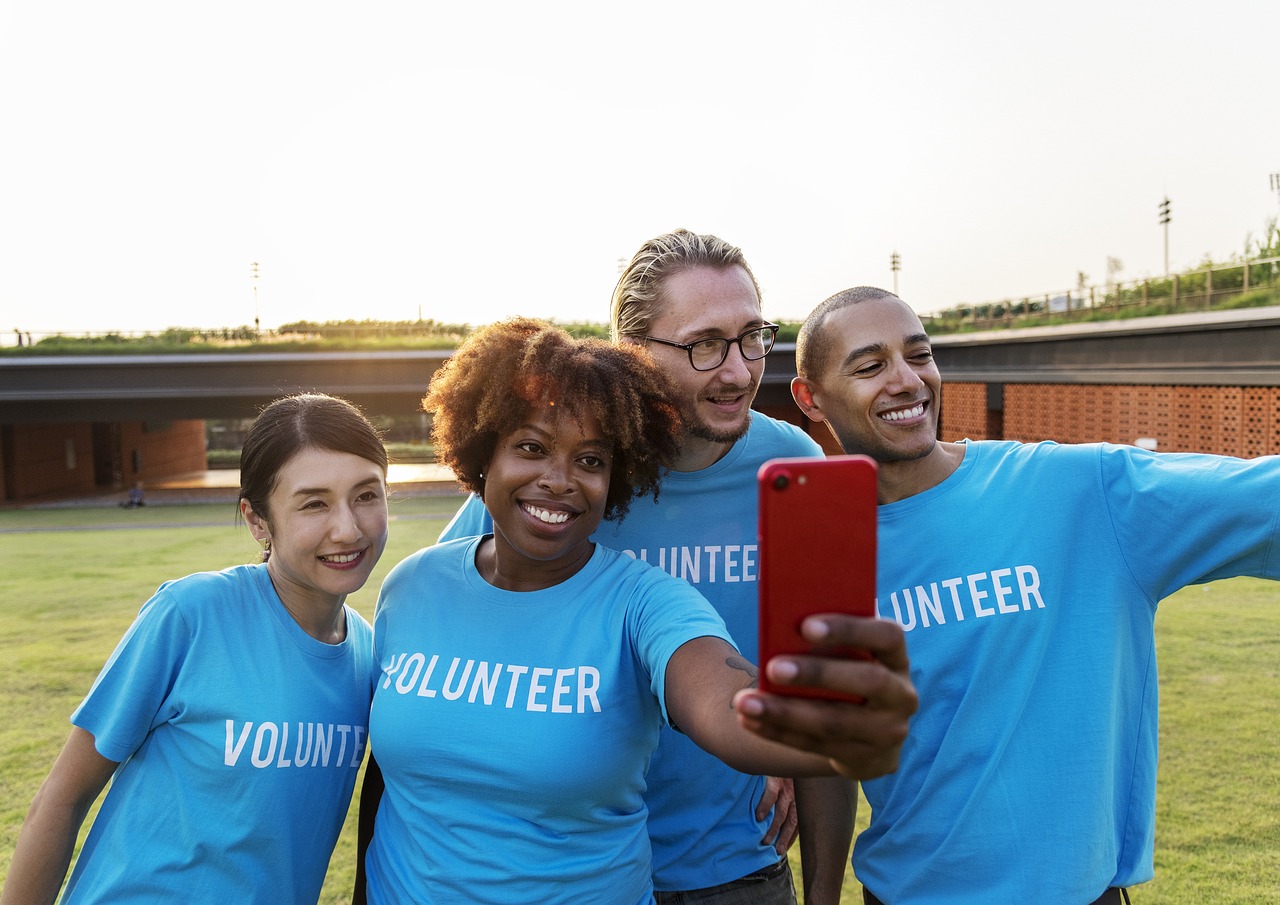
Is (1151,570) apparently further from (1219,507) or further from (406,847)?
(406,847)

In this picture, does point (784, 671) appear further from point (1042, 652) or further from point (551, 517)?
point (1042, 652)

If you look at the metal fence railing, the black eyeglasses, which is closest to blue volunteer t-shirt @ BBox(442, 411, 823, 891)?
the black eyeglasses

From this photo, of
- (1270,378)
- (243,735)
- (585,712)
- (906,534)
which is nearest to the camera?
(585,712)

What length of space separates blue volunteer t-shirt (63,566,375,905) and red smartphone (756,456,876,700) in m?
1.51

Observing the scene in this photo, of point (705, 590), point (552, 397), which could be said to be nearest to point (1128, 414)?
point (705, 590)

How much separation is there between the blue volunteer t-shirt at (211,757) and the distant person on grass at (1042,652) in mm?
1487

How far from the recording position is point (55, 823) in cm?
204

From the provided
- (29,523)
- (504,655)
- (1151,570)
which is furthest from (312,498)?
(29,523)

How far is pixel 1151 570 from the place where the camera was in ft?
6.89

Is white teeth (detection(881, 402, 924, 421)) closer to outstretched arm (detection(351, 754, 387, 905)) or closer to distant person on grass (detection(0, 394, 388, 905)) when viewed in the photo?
distant person on grass (detection(0, 394, 388, 905))

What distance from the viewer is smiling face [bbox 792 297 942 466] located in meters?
2.34

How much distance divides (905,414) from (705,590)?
2.48 feet

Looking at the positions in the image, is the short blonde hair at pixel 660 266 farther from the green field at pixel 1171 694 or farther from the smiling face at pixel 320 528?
the green field at pixel 1171 694

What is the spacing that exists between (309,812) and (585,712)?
0.92 meters
